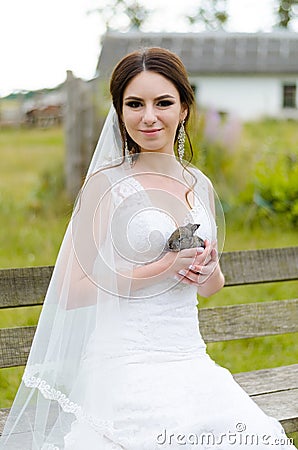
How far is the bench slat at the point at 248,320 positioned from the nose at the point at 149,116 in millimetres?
1320

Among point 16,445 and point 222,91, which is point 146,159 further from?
point 222,91

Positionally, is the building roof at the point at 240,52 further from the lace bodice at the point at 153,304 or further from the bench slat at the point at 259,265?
the lace bodice at the point at 153,304

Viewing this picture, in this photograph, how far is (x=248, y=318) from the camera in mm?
3951

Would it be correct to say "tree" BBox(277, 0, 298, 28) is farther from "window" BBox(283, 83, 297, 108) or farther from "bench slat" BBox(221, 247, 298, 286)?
"bench slat" BBox(221, 247, 298, 286)

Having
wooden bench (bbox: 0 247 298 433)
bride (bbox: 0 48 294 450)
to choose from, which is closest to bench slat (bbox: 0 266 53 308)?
wooden bench (bbox: 0 247 298 433)

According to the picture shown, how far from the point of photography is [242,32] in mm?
25438

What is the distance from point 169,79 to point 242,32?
23.5m

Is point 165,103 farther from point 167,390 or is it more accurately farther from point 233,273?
point 233,273

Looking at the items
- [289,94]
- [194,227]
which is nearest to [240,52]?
[289,94]

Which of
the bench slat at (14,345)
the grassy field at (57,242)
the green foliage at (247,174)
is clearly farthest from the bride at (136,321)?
the green foliage at (247,174)

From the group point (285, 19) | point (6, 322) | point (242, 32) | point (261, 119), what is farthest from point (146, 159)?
point (285, 19)

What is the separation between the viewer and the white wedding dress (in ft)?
8.50

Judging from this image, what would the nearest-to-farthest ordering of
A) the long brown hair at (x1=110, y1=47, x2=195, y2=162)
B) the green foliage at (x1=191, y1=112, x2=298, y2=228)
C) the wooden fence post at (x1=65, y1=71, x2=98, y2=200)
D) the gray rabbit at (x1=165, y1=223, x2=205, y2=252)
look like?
the gray rabbit at (x1=165, y1=223, x2=205, y2=252) → the long brown hair at (x1=110, y1=47, x2=195, y2=162) → the green foliage at (x1=191, y1=112, x2=298, y2=228) → the wooden fence post at (x1=65, y1=71, x2=98, y2=200)

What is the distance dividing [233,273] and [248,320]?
0.85 ft
